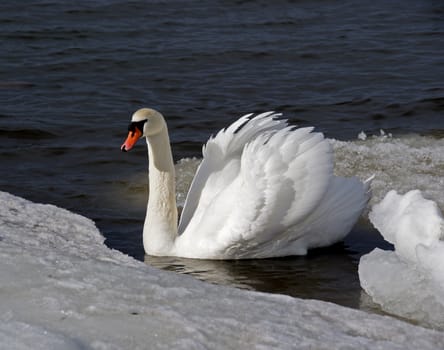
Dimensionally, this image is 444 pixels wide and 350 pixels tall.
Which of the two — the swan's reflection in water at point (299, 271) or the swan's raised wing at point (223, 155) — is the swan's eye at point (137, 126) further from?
the swan's reflection in water at point (299, 271)

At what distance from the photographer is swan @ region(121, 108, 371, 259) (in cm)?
820

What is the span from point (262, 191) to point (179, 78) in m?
6.25

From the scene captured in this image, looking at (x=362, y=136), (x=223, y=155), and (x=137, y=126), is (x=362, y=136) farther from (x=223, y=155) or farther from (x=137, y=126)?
(x=137, y=126)

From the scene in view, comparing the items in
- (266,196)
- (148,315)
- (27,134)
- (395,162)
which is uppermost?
(148,315)

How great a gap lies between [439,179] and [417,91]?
3981 mm

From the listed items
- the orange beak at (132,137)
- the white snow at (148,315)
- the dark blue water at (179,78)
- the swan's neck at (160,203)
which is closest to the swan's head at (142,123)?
the orange beak at (132,137)

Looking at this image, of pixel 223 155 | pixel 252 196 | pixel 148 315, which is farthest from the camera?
pixel 223 155

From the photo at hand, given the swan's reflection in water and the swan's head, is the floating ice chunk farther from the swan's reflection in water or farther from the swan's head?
the swan's head

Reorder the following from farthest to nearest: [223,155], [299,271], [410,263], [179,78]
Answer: [179,78] < [223,155] < [299,271] < [410,263]

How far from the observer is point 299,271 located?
27.2ft

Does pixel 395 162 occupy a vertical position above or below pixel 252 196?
below

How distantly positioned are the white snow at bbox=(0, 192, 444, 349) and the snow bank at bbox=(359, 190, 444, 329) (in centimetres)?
61

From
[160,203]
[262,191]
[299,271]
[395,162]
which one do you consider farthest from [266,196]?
[395,162]

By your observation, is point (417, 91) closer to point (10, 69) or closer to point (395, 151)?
point (395, 151)
